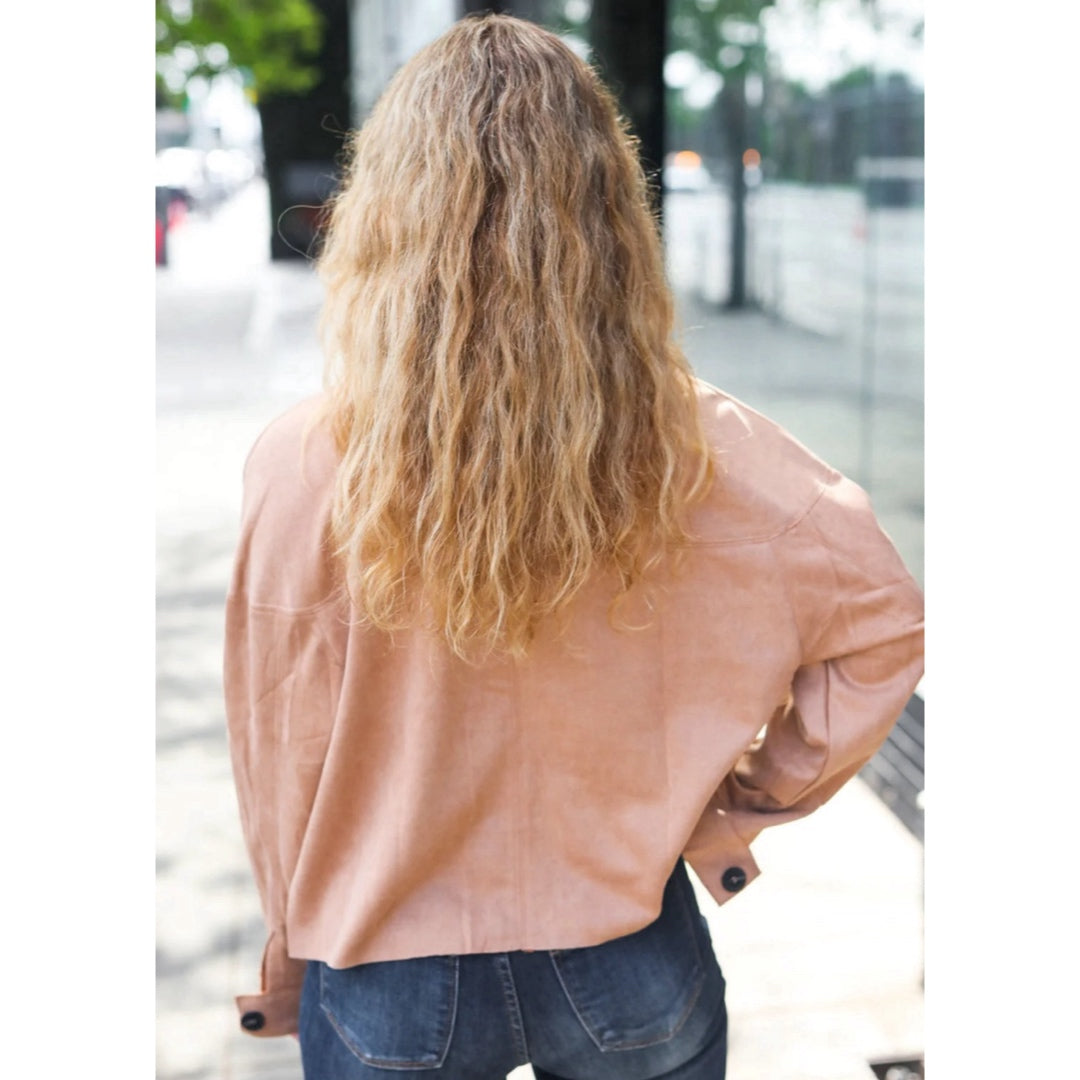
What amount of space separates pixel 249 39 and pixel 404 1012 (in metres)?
10.3

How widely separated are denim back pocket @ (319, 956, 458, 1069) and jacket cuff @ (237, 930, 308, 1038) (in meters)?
0.24

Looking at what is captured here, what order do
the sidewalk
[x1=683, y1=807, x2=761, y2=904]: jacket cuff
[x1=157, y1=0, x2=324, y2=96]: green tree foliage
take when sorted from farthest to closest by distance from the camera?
[x1=157, y1=0, x2=324, y2=96]: green tree foliage
the sidewalk
[x1=683, y1=807, x2=761, y2=904]: jacket cuff

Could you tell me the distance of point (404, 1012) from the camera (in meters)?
1.61

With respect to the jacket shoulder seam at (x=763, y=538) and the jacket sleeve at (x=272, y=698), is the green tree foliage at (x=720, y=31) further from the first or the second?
the jacket sleeve at (x=272, y=698)

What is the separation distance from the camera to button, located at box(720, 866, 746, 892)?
1816 millimetres

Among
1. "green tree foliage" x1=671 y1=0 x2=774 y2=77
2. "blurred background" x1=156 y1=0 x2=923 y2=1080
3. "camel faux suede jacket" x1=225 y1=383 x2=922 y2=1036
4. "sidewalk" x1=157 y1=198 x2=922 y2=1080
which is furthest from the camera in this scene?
"green tree foliage" x1=671 y1=0 x2=774 y2=77

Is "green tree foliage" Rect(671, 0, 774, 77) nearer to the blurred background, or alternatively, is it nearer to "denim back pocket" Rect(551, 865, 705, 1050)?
the blurred background

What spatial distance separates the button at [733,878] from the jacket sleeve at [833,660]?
0.05 metres

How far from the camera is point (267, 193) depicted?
29.8 ft

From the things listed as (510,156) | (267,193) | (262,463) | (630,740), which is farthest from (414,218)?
(267,193)

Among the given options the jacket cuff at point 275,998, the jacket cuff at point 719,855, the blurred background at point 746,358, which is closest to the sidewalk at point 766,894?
the blurred background at point 746,358

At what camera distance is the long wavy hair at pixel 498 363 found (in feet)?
4.82

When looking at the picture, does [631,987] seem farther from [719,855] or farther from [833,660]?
[833,660]

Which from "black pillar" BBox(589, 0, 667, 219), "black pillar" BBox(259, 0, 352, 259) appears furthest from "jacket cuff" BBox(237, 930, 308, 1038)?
"black pillar" BBox(259, 0, 352, 259)
